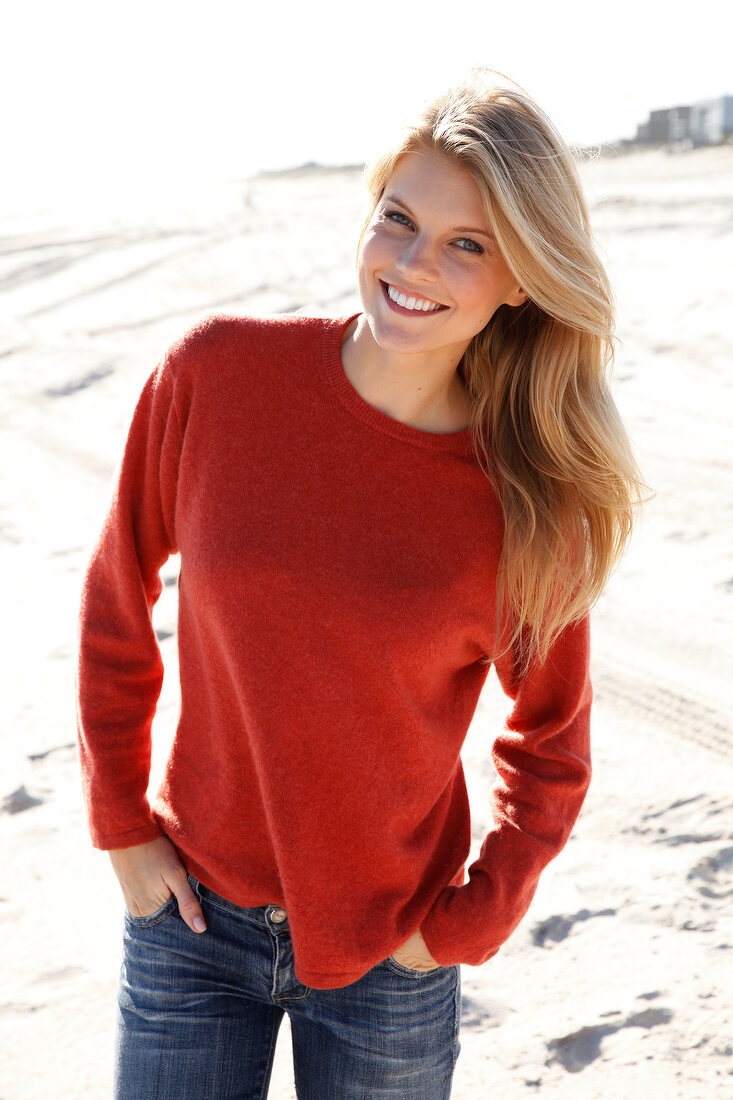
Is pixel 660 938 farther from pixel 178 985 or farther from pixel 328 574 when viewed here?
pixel 328 574

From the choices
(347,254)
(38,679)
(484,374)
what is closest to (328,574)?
(484,374)

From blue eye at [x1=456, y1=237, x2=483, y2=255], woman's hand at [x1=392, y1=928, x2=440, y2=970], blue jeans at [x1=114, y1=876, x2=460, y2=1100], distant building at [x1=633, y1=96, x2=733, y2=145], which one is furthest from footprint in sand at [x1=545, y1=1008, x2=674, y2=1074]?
distant building at [x1=633, y1=96, x2=733, y2=145]

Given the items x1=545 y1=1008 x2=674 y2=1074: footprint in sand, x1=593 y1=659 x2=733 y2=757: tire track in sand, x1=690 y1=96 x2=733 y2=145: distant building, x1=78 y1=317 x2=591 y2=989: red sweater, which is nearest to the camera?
x1=78 y1=317 x2=591 y2=989: red sweater

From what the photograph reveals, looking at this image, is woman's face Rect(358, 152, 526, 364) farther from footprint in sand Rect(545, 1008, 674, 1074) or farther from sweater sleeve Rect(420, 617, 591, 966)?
footprint in sand Rect(545, 1008, 674, 1074)

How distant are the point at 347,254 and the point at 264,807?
8.56 meters

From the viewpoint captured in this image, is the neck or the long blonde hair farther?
the neck

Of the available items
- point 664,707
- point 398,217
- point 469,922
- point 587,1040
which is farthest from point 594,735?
point 398,217

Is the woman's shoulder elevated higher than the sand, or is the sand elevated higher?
the woman's shoulder

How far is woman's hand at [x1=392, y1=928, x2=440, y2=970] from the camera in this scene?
168cm

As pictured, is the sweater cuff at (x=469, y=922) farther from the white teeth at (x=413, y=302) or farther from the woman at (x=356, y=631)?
the white teeth at (x=413, y=302)

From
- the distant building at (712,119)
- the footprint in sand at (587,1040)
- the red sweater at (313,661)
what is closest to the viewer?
the red sweater at (313,661)

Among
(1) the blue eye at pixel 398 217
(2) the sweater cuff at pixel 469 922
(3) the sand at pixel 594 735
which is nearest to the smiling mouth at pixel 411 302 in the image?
(1) the blue eye at pixel 398 217

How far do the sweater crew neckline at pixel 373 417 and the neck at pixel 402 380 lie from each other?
0.06 feet

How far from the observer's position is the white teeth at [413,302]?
63.7 inches
